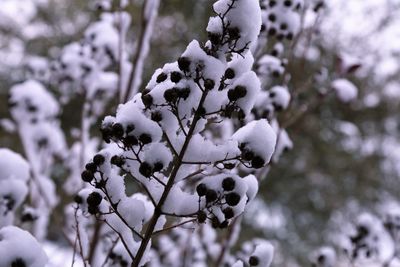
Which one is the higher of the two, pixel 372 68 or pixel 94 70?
pixel 372 68

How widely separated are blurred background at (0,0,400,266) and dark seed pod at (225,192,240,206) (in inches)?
197

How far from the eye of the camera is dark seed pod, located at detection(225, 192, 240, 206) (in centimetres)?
102

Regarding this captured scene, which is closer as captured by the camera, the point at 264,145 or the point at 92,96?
the point at 264,145

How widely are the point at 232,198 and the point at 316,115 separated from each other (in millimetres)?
5967

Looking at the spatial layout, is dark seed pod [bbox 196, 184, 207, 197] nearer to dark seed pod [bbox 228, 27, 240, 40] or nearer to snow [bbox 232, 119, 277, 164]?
snow [bbox 232, 119, 277, 164]

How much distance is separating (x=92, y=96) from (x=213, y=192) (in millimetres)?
2247

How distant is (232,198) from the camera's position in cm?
102

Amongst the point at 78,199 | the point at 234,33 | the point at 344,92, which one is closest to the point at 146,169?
the point at 234,33

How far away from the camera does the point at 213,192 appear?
1034 mm

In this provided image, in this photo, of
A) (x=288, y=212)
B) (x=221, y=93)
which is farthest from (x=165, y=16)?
(x=221, y=93)

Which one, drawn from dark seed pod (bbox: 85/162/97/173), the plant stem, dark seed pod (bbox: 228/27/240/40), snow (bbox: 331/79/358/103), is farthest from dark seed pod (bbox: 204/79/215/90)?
snow (bbox: 331/79/358/103)

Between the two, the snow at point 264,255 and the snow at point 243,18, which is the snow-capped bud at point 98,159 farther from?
the snow at point 264,255

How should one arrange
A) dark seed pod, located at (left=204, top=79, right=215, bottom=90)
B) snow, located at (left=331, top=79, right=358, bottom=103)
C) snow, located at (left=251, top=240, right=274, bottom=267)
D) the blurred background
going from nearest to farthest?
1. dark seed pod, located at (left=204, top=79, right=215, bottom=90)
2. snow, located at (left=251, top=240, right=274, bottom=267)
3. snow, located at (left=331, top=79, right=358, bottom=103)
4. the blurred background

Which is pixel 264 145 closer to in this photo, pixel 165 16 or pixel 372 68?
pixel 165 16
